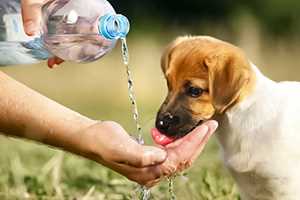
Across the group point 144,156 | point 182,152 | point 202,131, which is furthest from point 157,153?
point 202,131

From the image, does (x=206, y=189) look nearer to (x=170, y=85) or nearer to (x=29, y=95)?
(x=170, y=85)

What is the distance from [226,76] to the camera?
4988 millimetres

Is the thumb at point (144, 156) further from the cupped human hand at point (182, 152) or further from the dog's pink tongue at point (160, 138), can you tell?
the dog's pink tongue at point (160, 138)

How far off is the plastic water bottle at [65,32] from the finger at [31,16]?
3.2 inches

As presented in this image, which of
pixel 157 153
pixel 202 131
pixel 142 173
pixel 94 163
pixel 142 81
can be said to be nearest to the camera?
pixel 157 153

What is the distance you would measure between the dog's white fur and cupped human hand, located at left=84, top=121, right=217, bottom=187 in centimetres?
84

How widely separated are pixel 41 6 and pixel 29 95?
33 centimetres

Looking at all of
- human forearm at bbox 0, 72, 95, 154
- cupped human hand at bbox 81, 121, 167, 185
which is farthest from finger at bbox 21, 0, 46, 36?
cupped human hand at bbox 81, 121, 167, 185

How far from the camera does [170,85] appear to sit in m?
5.03

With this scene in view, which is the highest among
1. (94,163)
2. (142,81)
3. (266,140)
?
(266,140)

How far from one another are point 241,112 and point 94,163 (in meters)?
1.52

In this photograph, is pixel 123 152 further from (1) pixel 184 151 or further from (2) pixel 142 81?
(2) pixel 142 81

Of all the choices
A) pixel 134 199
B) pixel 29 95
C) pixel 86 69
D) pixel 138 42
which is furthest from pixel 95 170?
pixel 138 42

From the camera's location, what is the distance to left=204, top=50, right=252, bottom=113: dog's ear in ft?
16.1
